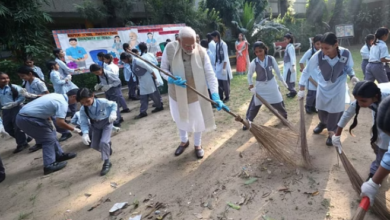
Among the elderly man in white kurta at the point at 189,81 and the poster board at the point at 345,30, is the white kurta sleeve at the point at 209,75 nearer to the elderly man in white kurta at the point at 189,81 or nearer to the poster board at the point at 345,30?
the elderly man in white kurta at the point at 189,81

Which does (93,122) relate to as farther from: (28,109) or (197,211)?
(197,211)

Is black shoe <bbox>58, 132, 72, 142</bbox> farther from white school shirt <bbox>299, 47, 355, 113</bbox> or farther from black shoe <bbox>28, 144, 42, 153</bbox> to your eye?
white school shirt <bbox>299, 47, 355, 113</bbox>

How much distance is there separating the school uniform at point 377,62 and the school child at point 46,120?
18.5 feet

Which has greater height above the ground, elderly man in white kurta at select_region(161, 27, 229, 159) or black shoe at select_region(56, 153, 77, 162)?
elderly man in white kurta at select_region(161, 27, 229, 159)

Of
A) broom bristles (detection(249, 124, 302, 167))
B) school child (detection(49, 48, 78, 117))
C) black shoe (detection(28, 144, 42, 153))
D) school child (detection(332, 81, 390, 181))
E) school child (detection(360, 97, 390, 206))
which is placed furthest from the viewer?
school child (detection(49, 48, 78, 117))

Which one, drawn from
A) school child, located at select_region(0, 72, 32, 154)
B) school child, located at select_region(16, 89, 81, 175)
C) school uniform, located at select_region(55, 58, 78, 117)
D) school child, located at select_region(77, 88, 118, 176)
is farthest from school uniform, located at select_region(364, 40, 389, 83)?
school child, located at select_region(0, 72, 32, 154)

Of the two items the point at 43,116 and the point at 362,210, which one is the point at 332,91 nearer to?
the point at 362,210

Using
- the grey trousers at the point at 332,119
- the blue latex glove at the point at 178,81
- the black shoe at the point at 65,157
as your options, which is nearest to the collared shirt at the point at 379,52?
the grey trousers at the point at 332,119

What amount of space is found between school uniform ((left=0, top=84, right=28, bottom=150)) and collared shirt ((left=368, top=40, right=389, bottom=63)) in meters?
6.95

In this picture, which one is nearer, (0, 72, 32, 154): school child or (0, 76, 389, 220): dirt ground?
(0, 76, 389, 220): dirt ground

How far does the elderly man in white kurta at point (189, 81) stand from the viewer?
3020mm

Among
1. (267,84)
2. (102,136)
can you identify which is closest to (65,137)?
(102,136)

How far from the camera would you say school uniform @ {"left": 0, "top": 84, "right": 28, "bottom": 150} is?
423cm

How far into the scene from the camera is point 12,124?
15.0 ft
